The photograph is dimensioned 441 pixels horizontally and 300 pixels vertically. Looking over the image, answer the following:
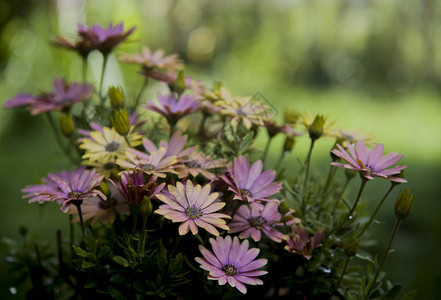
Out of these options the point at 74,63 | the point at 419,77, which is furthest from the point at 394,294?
the point at 419,77

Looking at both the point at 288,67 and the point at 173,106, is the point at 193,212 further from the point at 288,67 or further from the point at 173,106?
the point at 288,67

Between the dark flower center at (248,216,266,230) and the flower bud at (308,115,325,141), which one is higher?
the flower bud at (308,115,325,141)

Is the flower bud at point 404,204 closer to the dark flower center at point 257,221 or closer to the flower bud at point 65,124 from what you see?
the dark flower center at point 257,221

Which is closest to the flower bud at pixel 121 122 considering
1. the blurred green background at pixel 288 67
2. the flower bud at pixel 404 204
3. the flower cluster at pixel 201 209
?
the flower cluster at pixel 201 209

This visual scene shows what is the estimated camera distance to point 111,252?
562 mm

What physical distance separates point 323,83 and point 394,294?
13.2 feet

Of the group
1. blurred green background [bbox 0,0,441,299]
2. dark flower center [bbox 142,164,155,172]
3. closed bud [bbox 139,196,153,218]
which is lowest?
blurred green background [bbox 0,0,441,299]

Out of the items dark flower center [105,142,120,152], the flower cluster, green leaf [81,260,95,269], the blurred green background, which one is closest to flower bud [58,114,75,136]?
the flower cluster

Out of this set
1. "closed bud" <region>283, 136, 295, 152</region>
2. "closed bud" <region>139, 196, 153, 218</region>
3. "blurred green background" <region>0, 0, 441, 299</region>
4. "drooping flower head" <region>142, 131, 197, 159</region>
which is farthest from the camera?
"blurred green background" <region>0, 0, 441, 299</region>

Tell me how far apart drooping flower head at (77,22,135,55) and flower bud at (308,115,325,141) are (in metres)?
0.32

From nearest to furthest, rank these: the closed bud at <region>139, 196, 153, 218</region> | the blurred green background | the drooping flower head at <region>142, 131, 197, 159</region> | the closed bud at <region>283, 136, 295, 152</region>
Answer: the closed bud at <region>139, 196, 153, 218</region>, the drooping flower head at <region>142, 131, 197, 159</region>, the closed bud at <region>283, 136, 295, 152</region>, the blurred green background

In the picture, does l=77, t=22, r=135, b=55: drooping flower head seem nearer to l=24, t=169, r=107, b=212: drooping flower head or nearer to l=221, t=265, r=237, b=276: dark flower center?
l=24, t=169, r=107, b=212: drooping flower head

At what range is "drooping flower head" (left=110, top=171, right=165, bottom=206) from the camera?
494mm

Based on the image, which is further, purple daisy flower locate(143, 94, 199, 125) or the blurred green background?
the blurred green background
